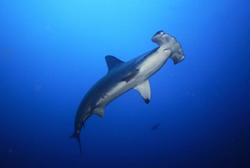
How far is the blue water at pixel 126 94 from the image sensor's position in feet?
22.2

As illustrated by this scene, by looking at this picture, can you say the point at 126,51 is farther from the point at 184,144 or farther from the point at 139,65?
the point at 184,144

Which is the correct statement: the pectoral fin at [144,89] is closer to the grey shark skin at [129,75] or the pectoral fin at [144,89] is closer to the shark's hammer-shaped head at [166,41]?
the grey shark skin at [129,75]

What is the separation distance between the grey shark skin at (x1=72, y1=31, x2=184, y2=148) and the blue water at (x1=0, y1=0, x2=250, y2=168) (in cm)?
236

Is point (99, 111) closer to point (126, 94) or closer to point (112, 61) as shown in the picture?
point (112, 61)

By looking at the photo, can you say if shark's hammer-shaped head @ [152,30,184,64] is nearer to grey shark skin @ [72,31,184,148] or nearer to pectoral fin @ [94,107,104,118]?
grey shark skin @ [72,31,184,148]

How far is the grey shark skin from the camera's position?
4.42 metres

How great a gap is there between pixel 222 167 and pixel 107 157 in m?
4.54

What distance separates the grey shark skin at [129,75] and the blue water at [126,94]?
2.36 m

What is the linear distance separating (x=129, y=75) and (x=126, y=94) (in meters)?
4.74

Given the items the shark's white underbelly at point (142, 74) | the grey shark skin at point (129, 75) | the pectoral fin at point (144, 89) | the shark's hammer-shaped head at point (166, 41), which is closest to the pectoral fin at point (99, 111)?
the grey shark skin at point (129, 75)

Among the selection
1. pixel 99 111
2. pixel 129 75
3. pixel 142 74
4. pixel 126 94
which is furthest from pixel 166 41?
pixel 126 94

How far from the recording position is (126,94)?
929 cm

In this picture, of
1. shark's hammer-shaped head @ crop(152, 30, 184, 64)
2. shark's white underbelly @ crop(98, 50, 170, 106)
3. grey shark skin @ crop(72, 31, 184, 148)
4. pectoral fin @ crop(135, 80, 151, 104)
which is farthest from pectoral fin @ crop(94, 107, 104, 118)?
shark's hammer-shaped head @ crop(152, 30, 184, 64)

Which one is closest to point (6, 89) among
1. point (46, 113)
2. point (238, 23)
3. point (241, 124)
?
point (46, 113)
